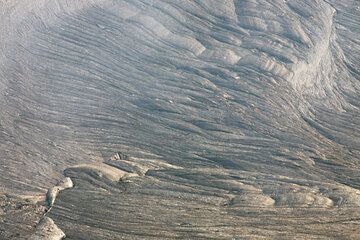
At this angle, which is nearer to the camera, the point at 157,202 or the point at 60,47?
the point at 157,202

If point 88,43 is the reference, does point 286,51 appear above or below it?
above

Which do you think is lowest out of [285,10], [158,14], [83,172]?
[83,172]

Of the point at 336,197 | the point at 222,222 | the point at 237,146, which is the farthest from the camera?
the point at 237,146

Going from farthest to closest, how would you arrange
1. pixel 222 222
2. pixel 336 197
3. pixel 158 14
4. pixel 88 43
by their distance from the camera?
pixel 158 14 < pixel 88 43 < pixel 336 197 < pixel 222 222

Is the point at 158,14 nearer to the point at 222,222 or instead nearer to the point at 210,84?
the point at 210,84

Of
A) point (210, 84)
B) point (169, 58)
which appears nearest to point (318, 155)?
point (210, 84)

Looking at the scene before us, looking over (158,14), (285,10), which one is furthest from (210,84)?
(285,10)
